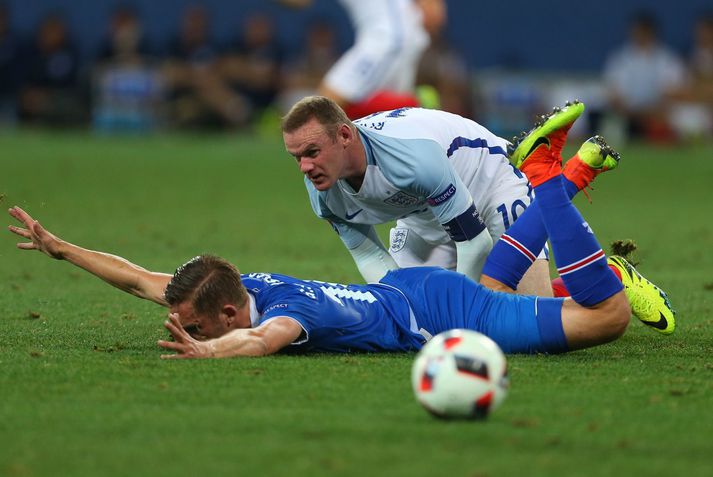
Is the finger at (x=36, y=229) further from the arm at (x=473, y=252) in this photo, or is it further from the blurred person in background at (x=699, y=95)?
the blurred person in background at (x=699, y=95)

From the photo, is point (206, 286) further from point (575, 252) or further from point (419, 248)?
point (419, 248)

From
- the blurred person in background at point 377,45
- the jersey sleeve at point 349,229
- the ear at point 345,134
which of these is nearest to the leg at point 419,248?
the jersey sleeve at point 349,229

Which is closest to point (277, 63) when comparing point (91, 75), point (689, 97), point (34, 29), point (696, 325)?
point (91, 75)

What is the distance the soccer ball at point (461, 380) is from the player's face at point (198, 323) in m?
1.33

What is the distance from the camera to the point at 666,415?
4.58 m

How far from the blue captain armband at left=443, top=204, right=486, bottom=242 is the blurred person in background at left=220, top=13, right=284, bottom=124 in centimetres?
1664

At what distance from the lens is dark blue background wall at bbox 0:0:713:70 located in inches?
1001

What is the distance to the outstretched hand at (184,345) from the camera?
531cm

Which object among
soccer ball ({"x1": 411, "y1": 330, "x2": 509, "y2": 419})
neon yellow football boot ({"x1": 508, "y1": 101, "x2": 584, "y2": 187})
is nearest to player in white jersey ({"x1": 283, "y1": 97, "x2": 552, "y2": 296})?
neon yellow football boot ({"x1": 508, "y1": 101, "x2": 584, "y2": 187})

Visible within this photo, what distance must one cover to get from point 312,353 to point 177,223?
6.77m

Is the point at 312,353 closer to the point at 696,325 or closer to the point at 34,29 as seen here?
the point at 696,325

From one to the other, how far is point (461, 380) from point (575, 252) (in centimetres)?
139

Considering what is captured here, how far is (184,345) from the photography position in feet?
17.7

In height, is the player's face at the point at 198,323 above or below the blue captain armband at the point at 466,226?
below
